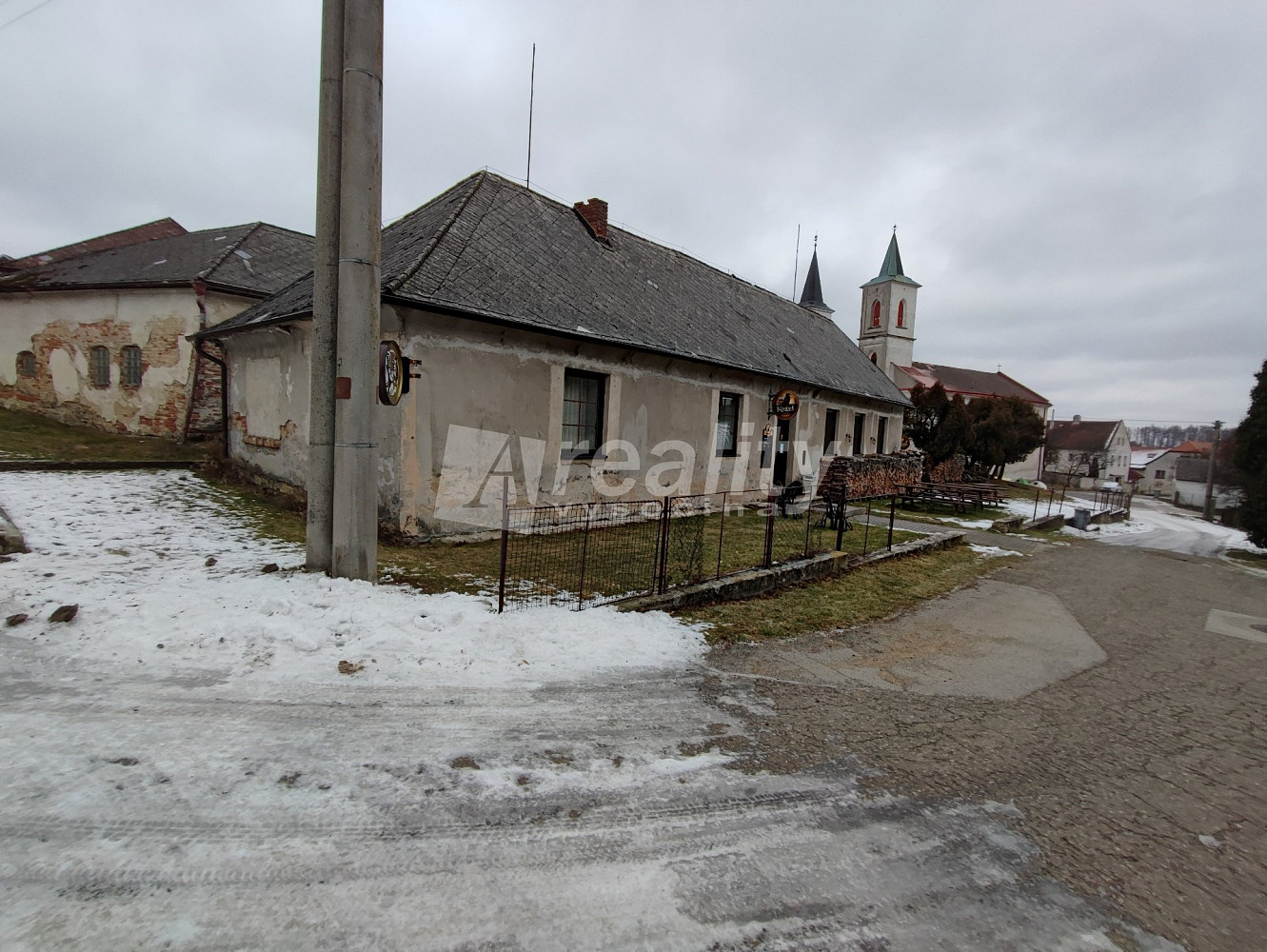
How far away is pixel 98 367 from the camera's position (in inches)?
626

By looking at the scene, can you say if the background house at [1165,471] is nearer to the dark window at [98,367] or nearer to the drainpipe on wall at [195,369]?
the drainpipe on wall at [195,369]

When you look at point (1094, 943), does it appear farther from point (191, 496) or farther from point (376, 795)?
point (191, 496)

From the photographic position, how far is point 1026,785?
11.5 feet

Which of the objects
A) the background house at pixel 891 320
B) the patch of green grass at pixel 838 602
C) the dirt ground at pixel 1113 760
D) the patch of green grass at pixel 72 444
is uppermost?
the background house at pixel 891 320

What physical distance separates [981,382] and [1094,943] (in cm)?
6828

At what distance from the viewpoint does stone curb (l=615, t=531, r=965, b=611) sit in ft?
20.5

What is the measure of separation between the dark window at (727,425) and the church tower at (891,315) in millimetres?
35188

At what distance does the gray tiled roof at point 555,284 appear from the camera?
348 inches

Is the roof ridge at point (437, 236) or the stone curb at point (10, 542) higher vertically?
the roof ridge at point (437, 236)

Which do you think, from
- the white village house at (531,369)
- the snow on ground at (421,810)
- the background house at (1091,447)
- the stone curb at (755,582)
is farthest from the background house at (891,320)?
the snow on ground at (421,810)

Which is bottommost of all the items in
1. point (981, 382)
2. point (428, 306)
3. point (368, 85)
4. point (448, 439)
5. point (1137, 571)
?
point (1137, 571)

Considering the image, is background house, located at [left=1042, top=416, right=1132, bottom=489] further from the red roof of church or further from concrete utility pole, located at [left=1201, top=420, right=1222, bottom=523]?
concrete utility pole, located at [left=1201, top=420, right=1222, bottom=523]

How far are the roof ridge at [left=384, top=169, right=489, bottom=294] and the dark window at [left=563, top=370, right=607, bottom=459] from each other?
2806mm

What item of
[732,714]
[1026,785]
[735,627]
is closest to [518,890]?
[732,714]
